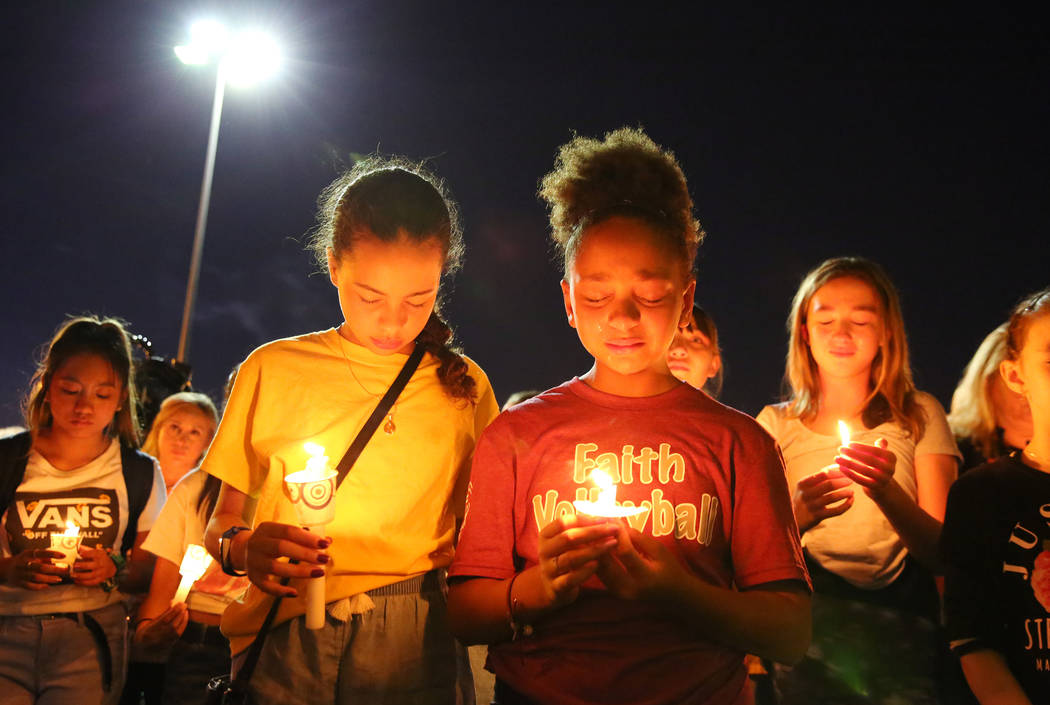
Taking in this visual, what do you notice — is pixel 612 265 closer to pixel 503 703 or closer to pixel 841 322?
pixel 503 703

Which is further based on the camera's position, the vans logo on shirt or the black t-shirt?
the vans logo on shirt

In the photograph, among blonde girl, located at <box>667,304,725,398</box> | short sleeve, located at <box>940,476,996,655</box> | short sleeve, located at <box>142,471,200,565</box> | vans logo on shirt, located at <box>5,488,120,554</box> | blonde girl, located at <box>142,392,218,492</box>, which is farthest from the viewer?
blonde girl, located at <box>142,392,218,492</box>

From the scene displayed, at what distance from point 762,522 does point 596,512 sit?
0.61 m

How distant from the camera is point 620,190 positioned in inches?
103

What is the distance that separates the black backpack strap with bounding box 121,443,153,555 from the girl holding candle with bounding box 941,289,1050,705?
14.0ft

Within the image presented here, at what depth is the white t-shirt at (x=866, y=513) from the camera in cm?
338

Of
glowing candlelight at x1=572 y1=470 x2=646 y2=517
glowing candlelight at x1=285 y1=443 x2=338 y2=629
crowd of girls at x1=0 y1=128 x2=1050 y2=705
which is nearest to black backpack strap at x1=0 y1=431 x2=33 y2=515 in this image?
crowd of girls at x1=0 y1=128 x2=1050 y2=705

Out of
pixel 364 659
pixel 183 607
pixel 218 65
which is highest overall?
pixel 218 65

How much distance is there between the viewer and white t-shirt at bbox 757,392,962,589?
3.38 metres

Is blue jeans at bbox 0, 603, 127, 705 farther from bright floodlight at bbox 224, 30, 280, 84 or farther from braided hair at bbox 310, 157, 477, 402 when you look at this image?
bright floodlight at bbox 224, 30, 280, 84

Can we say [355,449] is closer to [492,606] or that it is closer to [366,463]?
[366,463]

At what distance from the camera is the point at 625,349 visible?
2340mm

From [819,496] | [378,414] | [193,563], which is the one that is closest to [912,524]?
[819,496]

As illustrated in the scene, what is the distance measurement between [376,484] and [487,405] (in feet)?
1.84
